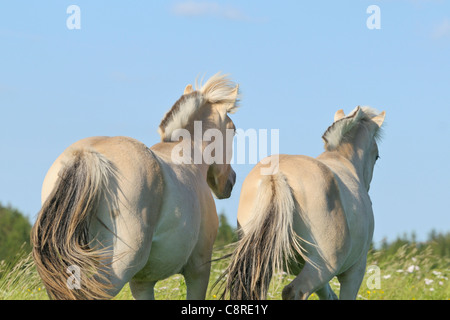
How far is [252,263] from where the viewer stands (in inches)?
221

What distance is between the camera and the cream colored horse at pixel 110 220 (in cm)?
483

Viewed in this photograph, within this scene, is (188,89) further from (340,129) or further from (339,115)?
(339,115)

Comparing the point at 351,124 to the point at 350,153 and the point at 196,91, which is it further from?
the point at 196,91

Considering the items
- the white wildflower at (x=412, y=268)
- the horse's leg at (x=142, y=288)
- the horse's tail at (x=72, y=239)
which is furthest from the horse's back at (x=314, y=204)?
the white wildflower at (x=412, y=268)

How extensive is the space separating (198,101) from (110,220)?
7.17 ft

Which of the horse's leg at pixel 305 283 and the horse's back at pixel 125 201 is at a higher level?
the horse's back at pixel 125 201

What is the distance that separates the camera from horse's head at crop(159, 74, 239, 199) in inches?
261

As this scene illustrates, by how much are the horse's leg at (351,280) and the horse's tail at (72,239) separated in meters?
2.88

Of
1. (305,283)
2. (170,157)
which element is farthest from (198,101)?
(305,283)

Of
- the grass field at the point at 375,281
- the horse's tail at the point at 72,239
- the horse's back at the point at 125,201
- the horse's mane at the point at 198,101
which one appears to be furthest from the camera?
the grass field at the point at 375,281

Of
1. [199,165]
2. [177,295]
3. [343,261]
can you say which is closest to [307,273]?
[343,261]

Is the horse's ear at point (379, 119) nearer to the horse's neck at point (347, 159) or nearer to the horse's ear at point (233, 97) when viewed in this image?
the horse's neck at point (347, 159)
